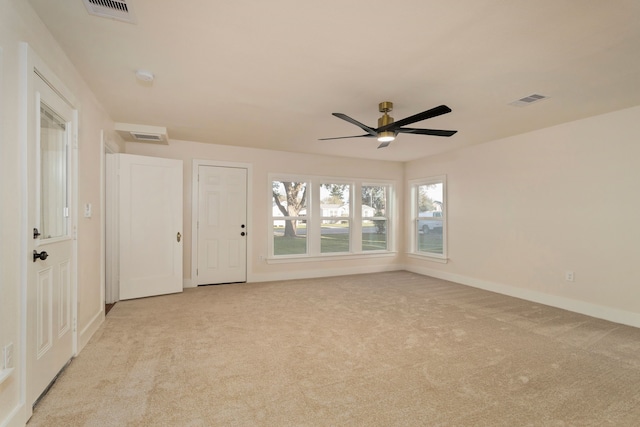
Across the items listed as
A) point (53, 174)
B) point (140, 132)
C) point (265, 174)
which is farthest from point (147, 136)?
point (53, 174)

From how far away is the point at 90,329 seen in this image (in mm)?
3086

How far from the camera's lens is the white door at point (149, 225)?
446cm

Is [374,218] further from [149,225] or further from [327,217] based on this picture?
[149,225]

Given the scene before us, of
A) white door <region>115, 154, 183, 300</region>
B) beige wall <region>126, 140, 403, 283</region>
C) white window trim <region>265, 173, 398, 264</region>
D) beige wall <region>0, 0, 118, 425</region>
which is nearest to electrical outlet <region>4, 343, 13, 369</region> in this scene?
beige wall <region>0, 0, 118, 425</region>

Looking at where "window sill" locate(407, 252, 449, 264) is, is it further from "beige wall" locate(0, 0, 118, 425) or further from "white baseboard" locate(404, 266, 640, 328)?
"beige wall" locate(0, 0, 118, 425)

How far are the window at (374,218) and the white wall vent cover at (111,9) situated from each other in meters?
5.38

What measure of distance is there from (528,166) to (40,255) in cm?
569

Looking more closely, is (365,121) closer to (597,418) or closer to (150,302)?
(597,418)

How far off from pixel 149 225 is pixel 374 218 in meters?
4.44

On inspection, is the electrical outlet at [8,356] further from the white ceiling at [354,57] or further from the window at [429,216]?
the window at [429,216]

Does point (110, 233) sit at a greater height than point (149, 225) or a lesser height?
lesser

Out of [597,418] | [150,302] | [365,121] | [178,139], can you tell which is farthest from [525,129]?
[150,302]

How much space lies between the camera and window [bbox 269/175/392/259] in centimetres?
614

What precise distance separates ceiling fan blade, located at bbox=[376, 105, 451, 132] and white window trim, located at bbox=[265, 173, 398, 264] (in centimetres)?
305
